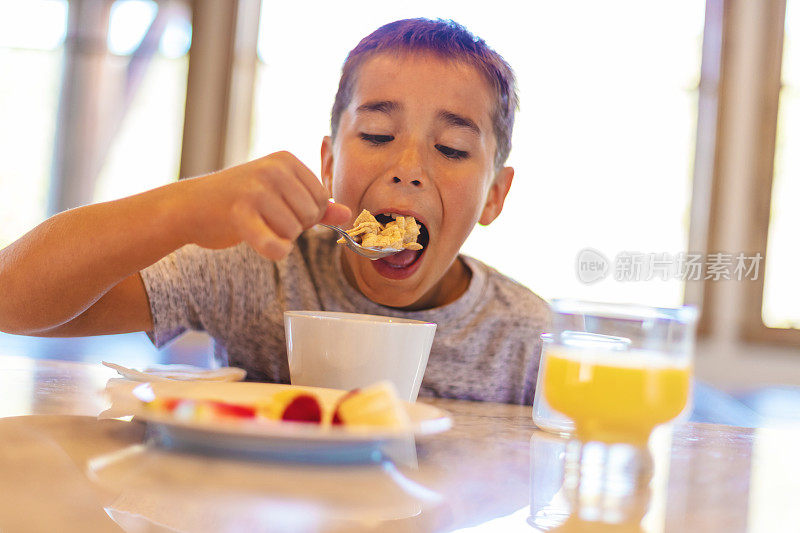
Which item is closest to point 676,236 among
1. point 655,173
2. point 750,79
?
point 655,173

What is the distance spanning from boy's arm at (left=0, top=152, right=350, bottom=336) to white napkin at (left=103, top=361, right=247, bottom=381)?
0.11 m

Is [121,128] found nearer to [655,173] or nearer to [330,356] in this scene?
[655,173]

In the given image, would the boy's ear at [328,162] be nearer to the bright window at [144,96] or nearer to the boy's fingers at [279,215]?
the boy's fingers at [279,215]

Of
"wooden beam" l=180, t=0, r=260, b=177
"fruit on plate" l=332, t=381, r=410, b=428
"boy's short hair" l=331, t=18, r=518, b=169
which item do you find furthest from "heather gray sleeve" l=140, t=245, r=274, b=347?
"wooden beam" l=180, t=0, r=260, b=177

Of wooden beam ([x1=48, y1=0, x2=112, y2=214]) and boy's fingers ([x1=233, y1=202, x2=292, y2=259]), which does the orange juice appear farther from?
wooden beam ([x1=48, y1=0, x2=112, y2=214])

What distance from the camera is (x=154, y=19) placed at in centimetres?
363

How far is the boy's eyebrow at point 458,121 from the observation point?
3.50ft

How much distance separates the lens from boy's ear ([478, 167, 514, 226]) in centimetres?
128

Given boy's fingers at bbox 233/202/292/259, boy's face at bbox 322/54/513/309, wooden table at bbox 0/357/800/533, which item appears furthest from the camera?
boy's face at bbox 322/54/513/309

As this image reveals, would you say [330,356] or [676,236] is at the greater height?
[676,236]

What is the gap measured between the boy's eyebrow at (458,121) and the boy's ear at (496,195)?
18 centimetres

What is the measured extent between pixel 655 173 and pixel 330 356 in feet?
10.4

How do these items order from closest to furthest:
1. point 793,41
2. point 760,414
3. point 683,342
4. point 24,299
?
point 683,342
point 24,299
point 760,414
point 793,41

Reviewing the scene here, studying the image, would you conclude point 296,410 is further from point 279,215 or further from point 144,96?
point 144,96
